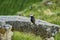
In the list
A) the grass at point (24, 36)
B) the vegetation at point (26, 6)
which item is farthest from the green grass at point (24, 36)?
the vegetation at point (26, 6)

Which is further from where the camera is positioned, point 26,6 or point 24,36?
point 26,6

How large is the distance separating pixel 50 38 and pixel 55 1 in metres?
21.8

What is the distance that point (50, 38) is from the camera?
12.1 m

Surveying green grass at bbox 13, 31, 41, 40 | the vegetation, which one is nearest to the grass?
green grass at bbox 13, 31, 41, 40

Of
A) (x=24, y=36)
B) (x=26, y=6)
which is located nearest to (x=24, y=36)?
(x=24, y=36)

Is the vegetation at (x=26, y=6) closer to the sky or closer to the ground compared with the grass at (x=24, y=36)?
closer to the ground

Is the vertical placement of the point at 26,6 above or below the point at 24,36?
below

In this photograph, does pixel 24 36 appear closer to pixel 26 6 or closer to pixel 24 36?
pixel 24 36

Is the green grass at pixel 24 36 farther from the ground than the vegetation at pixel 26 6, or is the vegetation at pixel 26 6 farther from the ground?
the green grass at pixel 24 36

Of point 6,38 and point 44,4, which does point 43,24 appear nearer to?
point 6,38

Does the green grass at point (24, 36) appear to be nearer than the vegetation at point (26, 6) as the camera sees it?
Yes

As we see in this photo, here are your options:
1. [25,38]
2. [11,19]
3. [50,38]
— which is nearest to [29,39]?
[25,38]

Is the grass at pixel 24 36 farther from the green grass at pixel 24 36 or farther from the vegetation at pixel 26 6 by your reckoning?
the vegetation at pixel 26 6

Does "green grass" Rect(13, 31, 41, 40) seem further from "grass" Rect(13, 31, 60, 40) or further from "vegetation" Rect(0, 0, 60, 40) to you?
"vegetation" Rect(0, 0, 60, 40)
